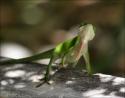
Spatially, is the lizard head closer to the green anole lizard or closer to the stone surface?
the green anole lizard

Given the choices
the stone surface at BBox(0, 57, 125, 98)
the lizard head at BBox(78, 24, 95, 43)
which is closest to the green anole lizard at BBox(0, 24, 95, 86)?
the lizard head at BBox(78, 24, 95, 43)

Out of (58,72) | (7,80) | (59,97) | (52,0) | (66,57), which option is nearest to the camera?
(59,97)

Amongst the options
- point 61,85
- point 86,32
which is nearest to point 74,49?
point 86,32

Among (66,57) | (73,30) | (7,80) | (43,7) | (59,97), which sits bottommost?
(59,97)

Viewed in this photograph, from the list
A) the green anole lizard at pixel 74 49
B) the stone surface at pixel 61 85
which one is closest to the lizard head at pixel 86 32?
the green anole lizard at pixel 74 49

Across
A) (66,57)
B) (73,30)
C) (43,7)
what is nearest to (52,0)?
(43,7)

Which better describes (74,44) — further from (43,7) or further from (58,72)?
(43,7)

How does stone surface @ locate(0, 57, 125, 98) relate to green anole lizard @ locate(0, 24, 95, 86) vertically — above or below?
below

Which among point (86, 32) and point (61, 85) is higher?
point (86, 32)

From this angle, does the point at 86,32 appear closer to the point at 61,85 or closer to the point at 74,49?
the point at 74,49
